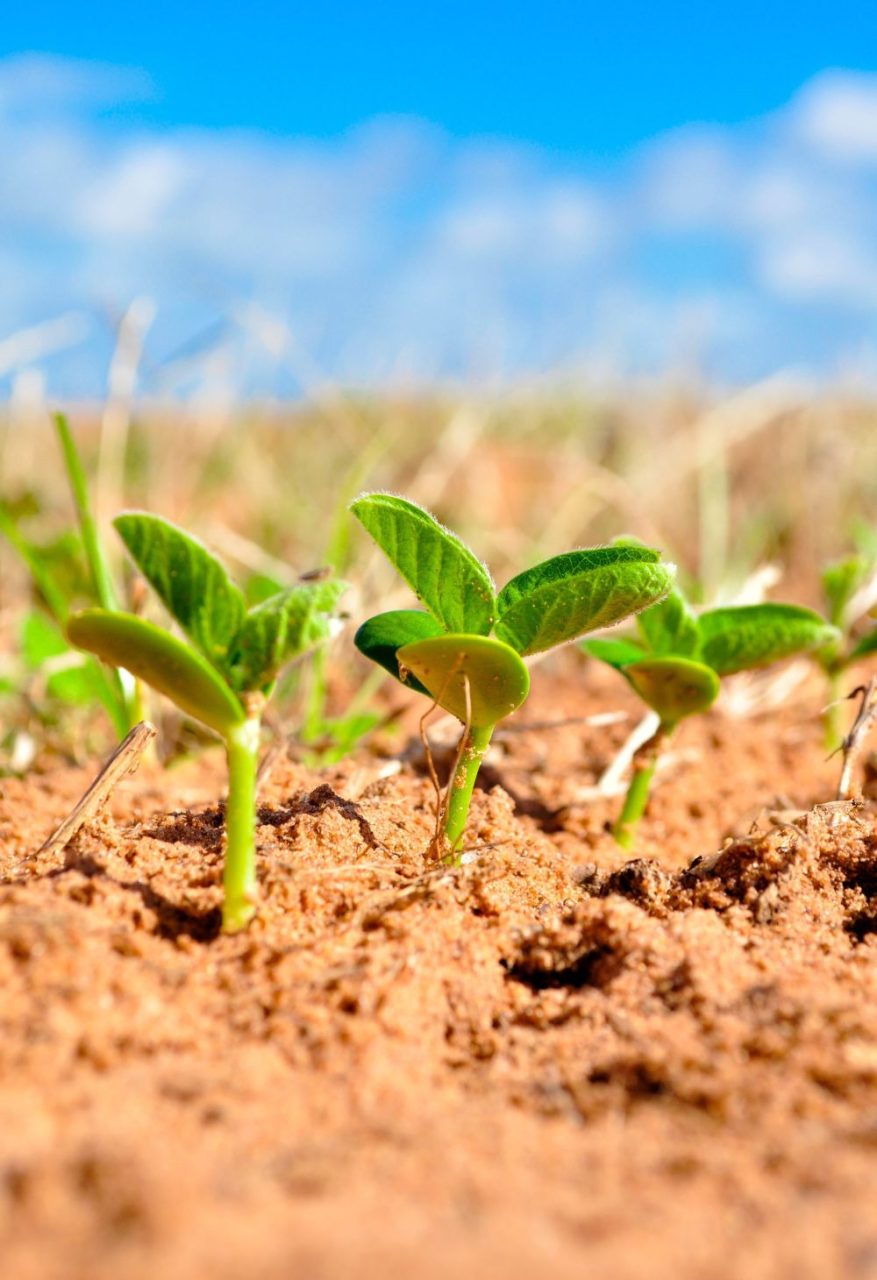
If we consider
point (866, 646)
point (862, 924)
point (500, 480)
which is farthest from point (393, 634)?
point (500, 480)

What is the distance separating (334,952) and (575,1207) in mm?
376

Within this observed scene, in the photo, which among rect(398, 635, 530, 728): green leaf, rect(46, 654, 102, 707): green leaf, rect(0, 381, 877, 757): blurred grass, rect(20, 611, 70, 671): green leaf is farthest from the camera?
rect(0, 381, 877, 757): blurred grass

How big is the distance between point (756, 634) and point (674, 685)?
143mm

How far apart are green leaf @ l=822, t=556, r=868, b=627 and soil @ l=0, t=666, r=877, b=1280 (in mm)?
616

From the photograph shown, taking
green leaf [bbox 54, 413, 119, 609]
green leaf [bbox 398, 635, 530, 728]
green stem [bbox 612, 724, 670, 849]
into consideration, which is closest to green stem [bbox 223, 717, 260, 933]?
green leaf [bbox 398, 635, 530, 728]

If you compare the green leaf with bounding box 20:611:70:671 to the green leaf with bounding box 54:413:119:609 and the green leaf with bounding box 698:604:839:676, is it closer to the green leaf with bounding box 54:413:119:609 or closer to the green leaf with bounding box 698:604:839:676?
the green leaf with bounding box 54:413:119:609

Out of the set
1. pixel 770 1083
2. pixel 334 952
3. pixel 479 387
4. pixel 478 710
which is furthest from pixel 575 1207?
pixel 479 387

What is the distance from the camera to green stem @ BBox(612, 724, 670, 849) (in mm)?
1483

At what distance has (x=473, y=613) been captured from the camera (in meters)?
1.16

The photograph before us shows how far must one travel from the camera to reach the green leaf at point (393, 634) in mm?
1184

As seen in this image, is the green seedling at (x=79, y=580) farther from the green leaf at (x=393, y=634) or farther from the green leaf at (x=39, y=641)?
the green leaf at (x=393, y=634)

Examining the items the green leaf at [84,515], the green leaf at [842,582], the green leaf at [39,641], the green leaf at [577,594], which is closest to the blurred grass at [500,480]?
the green leaf at [39,641]

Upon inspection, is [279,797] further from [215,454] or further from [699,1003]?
[215,454]

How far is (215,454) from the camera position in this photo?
5.18 meters
